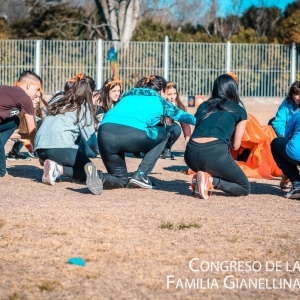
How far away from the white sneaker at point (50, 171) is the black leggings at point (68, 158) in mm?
115

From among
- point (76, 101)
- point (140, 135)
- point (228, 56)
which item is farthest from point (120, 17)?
point (140, 135)

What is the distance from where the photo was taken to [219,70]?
27.1 m

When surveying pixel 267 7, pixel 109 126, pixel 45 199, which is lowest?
pixel 45 199

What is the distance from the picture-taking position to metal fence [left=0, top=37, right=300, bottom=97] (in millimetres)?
26812

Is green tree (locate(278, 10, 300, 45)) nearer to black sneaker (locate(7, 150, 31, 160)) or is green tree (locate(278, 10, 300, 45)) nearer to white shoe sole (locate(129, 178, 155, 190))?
black sneaker (locate(7, 150, 31, 160))

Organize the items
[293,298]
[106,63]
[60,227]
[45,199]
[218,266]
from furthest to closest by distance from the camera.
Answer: [106,63] < [45,199] < [60,227] < [218,266] < [293,298]

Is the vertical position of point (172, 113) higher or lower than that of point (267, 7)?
lower

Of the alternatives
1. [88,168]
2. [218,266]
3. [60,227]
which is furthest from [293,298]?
[88,168]

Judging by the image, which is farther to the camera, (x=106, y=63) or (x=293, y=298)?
(x=106, y=63)

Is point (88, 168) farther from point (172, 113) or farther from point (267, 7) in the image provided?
point (267, 7)

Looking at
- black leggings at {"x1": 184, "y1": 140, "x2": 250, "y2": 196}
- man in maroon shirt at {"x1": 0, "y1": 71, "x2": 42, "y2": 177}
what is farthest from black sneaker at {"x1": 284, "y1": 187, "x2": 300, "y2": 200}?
man in maroon shirt at {"x1": 0, "y1": 71, "x2": 42, "y2": 177}

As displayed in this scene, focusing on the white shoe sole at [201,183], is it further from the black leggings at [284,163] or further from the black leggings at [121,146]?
the black leggings at [284,163]

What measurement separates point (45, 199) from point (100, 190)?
61 cm

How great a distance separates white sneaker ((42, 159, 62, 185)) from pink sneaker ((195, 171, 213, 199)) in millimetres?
1771
